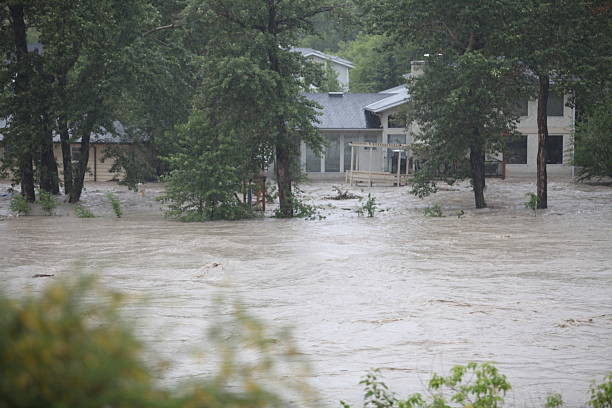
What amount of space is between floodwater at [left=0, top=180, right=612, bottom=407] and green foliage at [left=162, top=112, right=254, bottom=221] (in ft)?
4.02

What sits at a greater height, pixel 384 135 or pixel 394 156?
pixel 384 135

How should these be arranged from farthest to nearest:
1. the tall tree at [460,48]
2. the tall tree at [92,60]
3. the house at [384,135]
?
the house at [384,135], the tall tree at [92,60], the tall tree at [460,48]

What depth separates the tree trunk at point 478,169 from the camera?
2892 centimetres

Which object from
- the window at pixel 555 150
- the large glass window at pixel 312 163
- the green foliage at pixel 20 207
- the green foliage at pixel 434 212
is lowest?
the green foliage at pixel 434 212

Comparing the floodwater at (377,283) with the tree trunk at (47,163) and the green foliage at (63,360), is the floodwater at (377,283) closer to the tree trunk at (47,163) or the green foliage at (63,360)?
the green foliage at (63,360)

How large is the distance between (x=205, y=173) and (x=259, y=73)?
3.46 metres

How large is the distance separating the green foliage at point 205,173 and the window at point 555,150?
2485 cm

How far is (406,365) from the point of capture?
318 inches

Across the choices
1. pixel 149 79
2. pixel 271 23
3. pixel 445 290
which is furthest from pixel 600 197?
pixel 445 290

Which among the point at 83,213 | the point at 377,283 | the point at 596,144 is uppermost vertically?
the point at 596,144

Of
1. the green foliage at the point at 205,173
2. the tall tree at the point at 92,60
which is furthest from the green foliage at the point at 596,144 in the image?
the tall tree at the point at 92,60

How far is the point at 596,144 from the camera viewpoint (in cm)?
3578

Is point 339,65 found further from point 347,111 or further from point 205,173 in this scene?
point 205,173

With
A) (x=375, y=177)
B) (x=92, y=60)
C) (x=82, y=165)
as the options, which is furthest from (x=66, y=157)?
(x=375, y=177)
